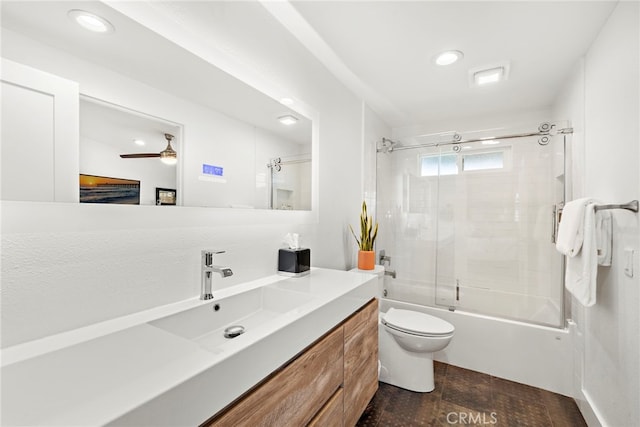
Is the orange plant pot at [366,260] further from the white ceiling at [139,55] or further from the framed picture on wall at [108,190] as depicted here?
the framed picture on wall at [108,190]

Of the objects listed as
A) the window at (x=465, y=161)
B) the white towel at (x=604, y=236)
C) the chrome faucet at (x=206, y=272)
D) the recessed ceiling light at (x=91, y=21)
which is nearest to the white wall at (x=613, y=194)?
the white towel at (x=604, y=236)

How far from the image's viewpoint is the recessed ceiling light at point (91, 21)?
813 millimetres

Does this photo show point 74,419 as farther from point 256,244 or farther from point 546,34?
point 546,34

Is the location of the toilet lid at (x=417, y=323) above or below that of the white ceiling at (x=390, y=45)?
below

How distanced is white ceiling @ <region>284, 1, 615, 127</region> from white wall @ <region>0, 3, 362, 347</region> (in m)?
0.27

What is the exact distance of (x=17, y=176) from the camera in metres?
0.72

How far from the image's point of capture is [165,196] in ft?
3.47

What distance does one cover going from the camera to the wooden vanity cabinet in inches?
31.6

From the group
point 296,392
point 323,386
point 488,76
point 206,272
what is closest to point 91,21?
point 206,272

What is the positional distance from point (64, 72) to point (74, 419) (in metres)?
0.85

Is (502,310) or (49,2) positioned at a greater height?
(49,2)

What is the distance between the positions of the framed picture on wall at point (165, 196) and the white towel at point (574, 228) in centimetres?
199

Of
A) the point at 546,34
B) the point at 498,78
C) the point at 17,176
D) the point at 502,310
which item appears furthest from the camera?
the point at 502,310

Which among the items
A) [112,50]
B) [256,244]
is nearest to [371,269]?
[256,244]
